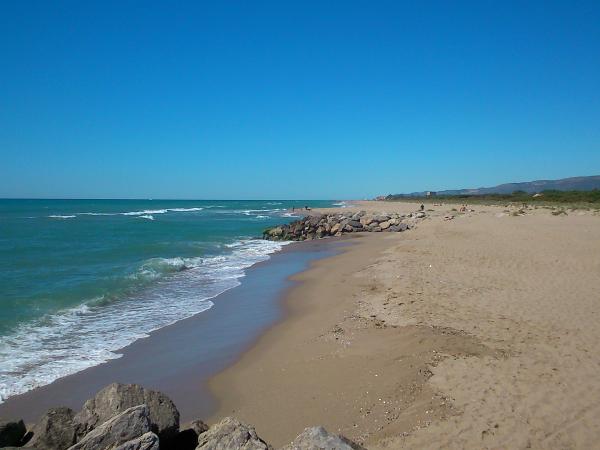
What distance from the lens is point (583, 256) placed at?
14203 mm

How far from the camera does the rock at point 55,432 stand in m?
4.06

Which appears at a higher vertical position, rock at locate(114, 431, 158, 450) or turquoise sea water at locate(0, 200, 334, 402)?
rock at locate(114, 431, 158, 450)

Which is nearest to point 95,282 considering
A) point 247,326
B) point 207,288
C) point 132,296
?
point 132,296

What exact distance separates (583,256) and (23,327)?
1689 centimetres

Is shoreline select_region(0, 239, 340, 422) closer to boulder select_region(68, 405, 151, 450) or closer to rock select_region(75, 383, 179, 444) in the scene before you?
rock select_region(75, 383, 179, 444)

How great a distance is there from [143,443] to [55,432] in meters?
1.24

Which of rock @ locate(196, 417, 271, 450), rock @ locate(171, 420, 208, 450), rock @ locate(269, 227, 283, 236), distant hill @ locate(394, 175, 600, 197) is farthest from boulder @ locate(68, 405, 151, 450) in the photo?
distant hill @ locate(394, 175, 600, 197)

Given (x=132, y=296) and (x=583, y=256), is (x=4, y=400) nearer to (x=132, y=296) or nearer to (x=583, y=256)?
(x=132, y=296)

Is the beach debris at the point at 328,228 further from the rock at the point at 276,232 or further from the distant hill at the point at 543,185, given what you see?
the distant hill at the point at 543,185

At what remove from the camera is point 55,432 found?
4156 mm

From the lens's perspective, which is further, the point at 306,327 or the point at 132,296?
the point at 132,296

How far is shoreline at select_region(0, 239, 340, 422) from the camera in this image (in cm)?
599

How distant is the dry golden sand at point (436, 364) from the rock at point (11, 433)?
7.58 feet

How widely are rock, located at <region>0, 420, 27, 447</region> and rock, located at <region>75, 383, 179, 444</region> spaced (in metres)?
0.62
